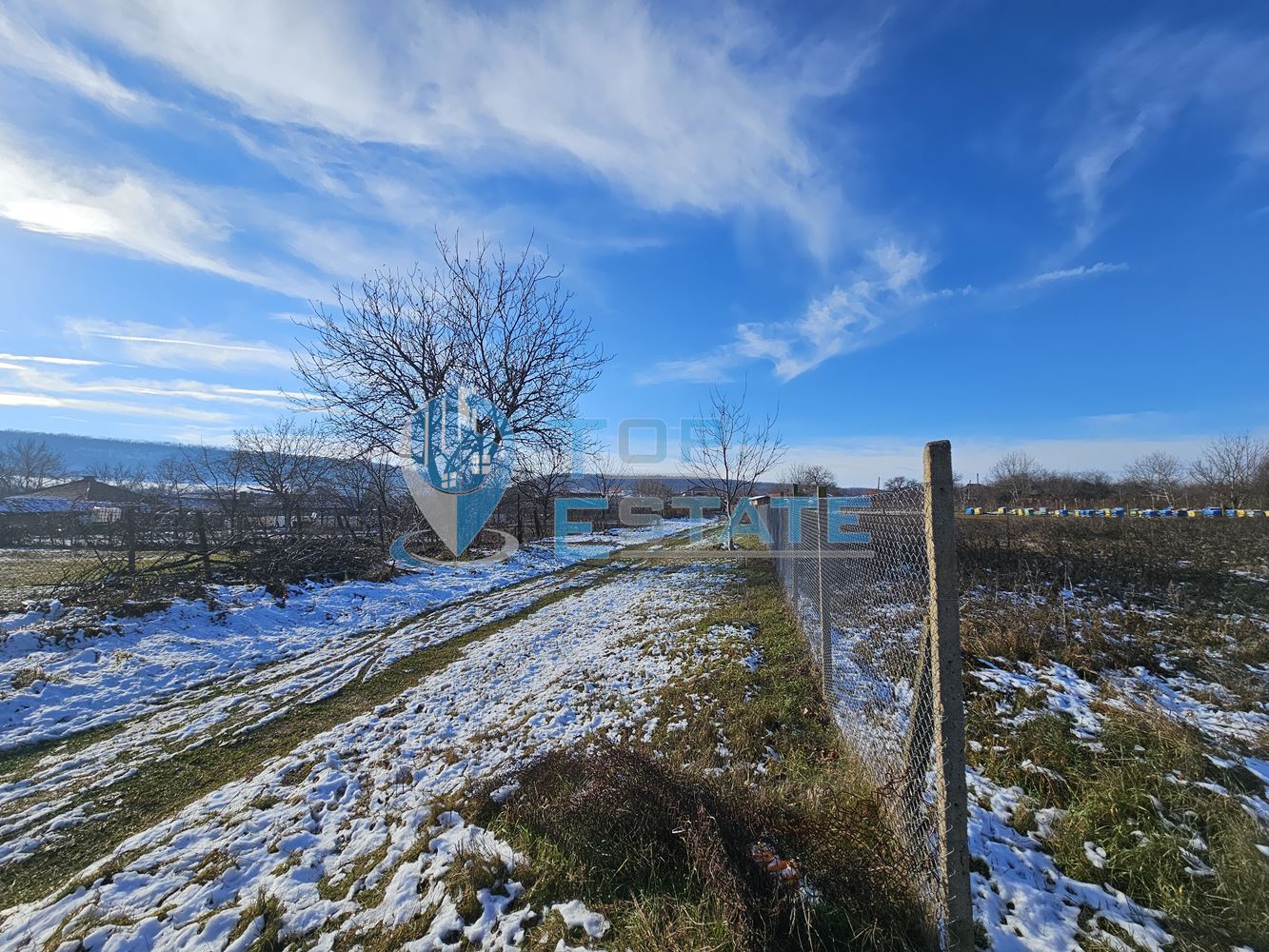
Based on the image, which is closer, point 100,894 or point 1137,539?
point 100,894

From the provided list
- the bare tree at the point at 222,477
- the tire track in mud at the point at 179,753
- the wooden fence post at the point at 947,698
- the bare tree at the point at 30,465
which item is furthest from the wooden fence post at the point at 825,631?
the bare tree at the point at 30,465

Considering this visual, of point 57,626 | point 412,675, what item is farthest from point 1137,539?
point 57,626

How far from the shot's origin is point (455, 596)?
1165 cm

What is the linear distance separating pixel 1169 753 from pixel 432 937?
176 inches

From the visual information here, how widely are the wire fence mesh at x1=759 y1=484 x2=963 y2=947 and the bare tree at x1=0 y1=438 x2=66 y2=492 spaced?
86829mm

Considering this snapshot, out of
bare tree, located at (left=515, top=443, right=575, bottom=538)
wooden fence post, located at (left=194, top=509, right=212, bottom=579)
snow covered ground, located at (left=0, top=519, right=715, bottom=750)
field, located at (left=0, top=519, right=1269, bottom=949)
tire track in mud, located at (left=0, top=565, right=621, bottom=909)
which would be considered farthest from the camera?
bare tree, located at (left=515, top=443, right=575, bottom=538)

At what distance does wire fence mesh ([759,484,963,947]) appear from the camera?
2143mm

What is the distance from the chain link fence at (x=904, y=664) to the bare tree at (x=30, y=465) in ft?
285

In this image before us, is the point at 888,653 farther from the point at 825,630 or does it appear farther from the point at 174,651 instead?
the point at 174,651

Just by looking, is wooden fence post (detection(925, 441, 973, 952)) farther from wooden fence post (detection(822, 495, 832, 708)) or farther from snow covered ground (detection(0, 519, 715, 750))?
snow covered ground (detection(0, 519, 715, 750))

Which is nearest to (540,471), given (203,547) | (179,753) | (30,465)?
(203,547)

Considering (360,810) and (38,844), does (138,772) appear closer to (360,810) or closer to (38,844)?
(38,844)

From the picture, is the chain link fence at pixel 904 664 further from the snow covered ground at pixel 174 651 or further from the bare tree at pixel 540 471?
the bare tree at pixel 540 471

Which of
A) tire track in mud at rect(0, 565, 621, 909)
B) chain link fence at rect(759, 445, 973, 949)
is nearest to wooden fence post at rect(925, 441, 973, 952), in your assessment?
chain link fence at rect(759, 445, 973, 949)
